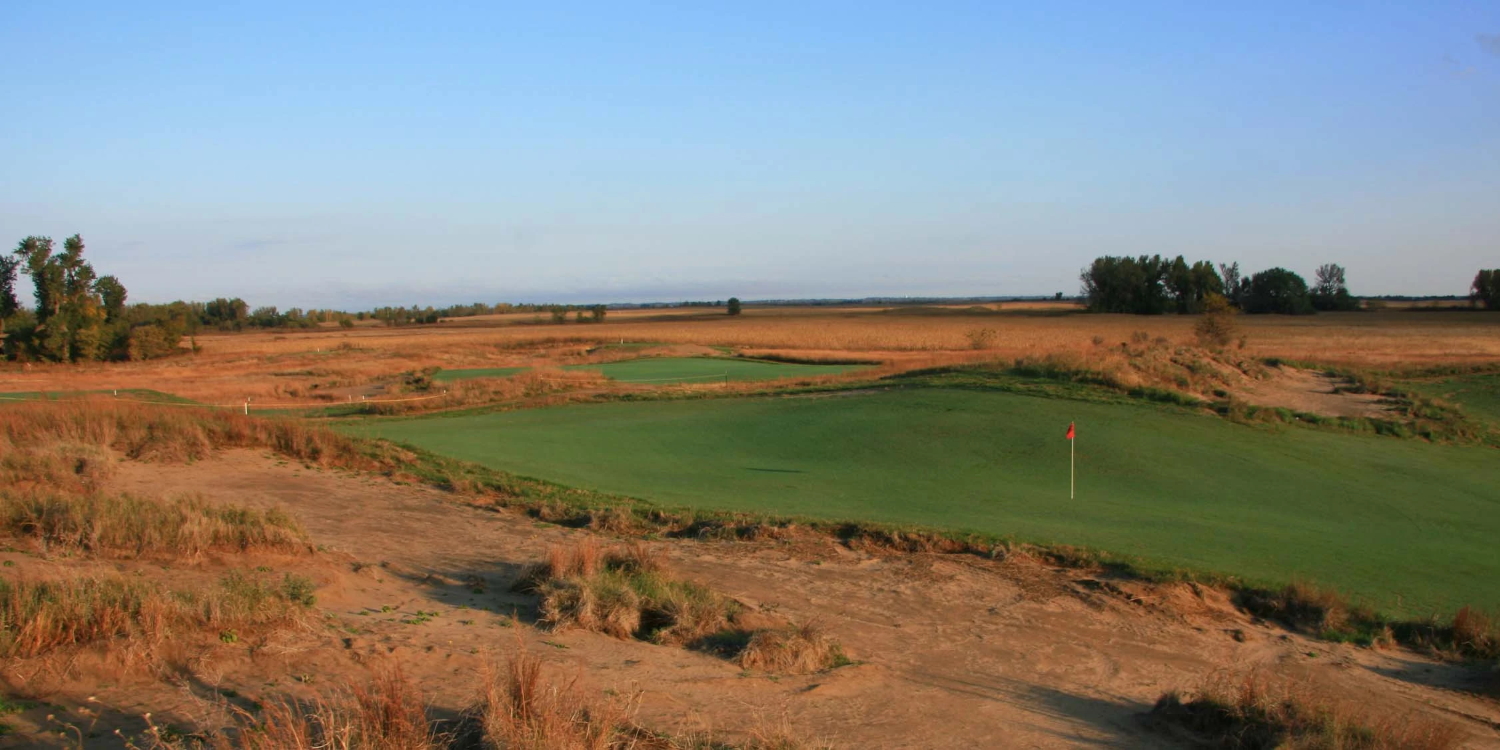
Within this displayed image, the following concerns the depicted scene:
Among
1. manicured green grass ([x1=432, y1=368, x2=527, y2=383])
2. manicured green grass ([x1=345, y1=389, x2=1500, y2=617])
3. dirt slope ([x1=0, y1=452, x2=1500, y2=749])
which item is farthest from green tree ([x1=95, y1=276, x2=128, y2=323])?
dirt slope ([x1=0, y1=452, x2=1500, y2=749])

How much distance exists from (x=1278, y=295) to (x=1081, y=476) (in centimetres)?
10622

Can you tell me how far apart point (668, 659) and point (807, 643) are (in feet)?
4.03

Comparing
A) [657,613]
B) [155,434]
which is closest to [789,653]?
[657,613]

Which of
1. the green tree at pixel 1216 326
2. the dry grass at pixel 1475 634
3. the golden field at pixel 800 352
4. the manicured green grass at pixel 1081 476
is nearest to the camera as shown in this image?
the dry grass at pixel 1475 634

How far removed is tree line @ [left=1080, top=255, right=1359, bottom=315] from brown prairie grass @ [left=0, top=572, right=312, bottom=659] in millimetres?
112990

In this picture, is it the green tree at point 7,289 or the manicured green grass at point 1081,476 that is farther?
the green tree at point 7,289

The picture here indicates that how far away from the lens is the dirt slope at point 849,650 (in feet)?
21.7

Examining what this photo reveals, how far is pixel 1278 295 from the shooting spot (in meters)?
107

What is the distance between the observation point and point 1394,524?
1438 cm

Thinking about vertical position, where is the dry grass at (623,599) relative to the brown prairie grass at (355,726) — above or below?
below

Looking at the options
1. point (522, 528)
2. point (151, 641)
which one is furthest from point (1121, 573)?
point (151, 641)

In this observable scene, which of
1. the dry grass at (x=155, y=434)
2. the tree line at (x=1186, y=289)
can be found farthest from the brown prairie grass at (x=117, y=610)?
the tree line at (x=1186, y=289)

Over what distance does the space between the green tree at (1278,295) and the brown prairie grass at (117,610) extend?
118 metres

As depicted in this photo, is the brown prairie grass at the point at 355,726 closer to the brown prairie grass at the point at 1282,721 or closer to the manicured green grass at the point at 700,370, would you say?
the brown prairie grass at the point at 1282,721
